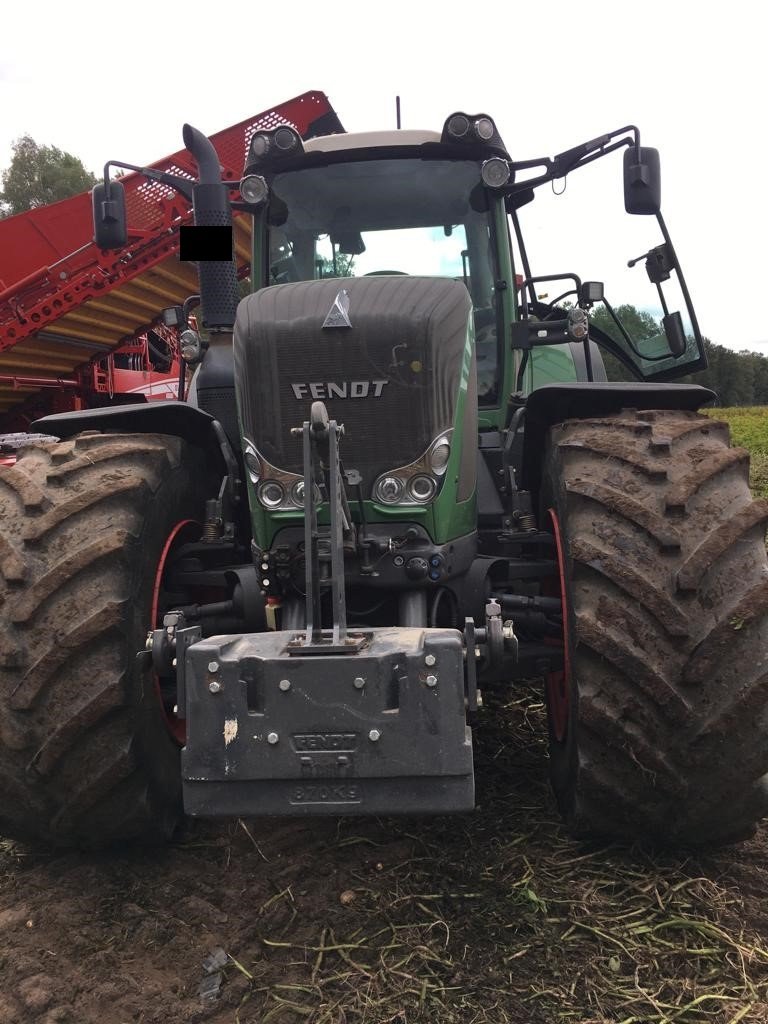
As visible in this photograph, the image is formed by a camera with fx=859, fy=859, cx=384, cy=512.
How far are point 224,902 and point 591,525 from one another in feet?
5.23

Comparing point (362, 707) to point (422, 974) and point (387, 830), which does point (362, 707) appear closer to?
point (422, 974)

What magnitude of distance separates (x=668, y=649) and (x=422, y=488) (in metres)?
0.92

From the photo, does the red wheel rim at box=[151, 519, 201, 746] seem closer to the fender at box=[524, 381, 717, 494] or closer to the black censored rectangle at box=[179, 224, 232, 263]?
A: the black censored rectangle at box=[179, 224, 232, 263]

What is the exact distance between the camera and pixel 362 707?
2166 millimetres

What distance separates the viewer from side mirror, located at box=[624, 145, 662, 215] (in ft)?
12.0

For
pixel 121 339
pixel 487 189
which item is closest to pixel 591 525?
pixel 487 189

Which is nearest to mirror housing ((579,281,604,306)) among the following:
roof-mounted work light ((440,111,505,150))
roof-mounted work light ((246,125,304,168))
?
roof-mounted work light ((440,111,505,150))

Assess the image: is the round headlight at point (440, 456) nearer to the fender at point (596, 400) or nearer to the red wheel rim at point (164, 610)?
the fender at point (596, 400)

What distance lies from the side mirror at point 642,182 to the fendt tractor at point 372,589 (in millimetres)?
13

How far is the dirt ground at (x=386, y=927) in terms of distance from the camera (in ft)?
7.03

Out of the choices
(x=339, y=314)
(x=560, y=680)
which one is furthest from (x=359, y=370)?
(x=560, y=680)

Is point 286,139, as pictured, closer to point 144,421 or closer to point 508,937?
point 144,421

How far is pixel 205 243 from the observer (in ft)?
12.0

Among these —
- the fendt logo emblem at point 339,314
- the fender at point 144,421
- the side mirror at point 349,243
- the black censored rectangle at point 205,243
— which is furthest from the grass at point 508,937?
the side mirror at point 349,243
